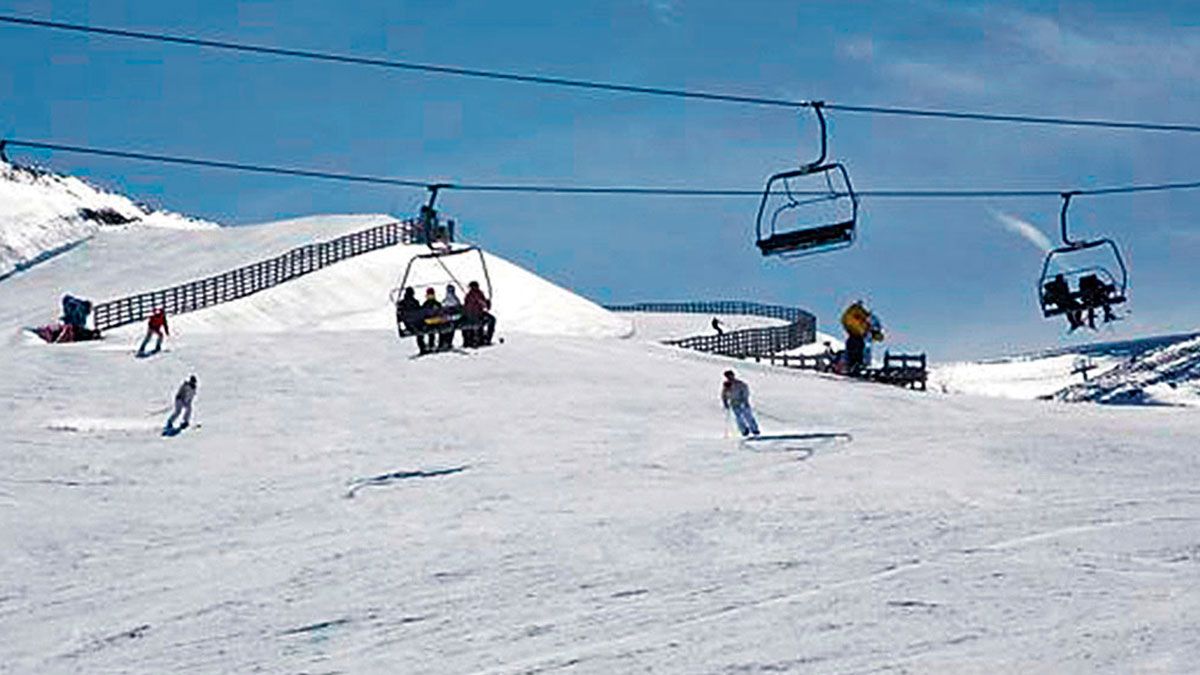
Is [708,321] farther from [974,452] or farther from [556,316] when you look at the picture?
[974,452]

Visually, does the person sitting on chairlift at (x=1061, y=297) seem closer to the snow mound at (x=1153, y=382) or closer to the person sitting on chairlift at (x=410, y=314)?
the person sitting on chairlift at (x=410, y=314)

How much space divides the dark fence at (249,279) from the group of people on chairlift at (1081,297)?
27.2 m

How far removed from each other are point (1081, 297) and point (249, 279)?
1350 inches

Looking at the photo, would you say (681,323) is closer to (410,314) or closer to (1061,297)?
(410,314)

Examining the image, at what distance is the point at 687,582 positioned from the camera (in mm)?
16469

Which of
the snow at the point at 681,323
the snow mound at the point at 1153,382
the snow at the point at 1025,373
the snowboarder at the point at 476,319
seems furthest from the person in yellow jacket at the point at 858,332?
the snow at the point at 1025,373

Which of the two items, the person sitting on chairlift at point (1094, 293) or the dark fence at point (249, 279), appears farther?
the dark fence at point (249, 279)

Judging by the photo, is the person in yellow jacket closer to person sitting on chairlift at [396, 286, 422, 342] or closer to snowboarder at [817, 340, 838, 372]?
snowboarder at [817, 340, 838, 372]

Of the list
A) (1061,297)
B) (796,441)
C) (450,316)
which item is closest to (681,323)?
(450,316)

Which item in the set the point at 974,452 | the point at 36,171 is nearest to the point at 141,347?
the point at 974,452

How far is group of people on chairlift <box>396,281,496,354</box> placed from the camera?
112 feet

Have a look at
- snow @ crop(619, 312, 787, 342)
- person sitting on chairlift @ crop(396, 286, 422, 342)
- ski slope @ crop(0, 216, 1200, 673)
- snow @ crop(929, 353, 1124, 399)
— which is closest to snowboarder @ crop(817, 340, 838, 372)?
ski slope @ crop(0, 216, 1200, 673)

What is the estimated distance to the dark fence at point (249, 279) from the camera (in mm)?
52375

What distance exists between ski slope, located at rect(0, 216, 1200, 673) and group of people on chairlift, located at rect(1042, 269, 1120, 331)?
60.7 inches
